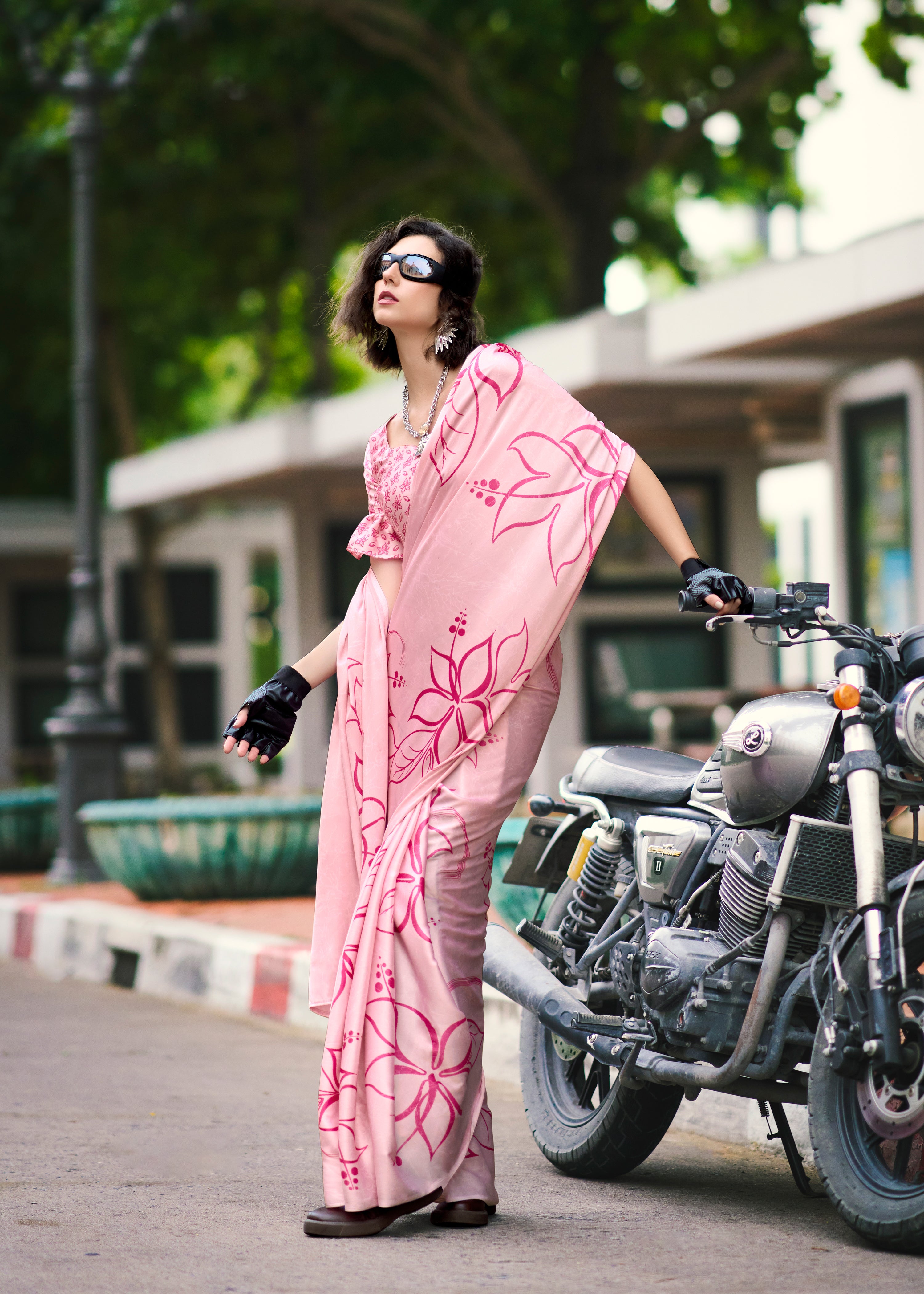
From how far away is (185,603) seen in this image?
81.8 feet

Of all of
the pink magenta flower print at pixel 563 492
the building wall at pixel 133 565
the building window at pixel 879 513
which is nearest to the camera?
the pink magenta flower print at pixel 563 492

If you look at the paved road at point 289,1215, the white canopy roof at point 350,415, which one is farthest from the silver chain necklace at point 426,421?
the white canopy roof at point 350,415

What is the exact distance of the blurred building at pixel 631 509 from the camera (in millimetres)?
11211

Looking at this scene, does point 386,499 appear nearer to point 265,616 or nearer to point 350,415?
point 350,415

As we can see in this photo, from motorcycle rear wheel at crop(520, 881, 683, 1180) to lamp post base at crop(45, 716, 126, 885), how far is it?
6.51 metres

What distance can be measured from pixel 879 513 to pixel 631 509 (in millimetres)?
3797

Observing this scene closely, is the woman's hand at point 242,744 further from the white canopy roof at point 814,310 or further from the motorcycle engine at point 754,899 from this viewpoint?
the white canopy roof at point 814,310

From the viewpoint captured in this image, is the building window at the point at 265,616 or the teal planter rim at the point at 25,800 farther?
the building window at the point at 265,616

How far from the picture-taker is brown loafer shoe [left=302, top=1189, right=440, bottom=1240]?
3855 mm

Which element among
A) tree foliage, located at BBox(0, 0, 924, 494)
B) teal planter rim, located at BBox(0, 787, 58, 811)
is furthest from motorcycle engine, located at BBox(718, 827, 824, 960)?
tree foliage, located at BBox(0, 0, 924, 494)

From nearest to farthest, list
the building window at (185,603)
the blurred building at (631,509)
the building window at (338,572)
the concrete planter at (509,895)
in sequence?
the concrete planter at (509,895) < the blurred building at (631,509) < the building window at (338,572) < the building window at (185,603)

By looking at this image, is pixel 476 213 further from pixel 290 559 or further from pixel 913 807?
→ pixel 913 807

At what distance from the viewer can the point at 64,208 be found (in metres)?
18.8

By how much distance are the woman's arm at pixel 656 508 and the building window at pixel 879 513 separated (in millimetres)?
7792
